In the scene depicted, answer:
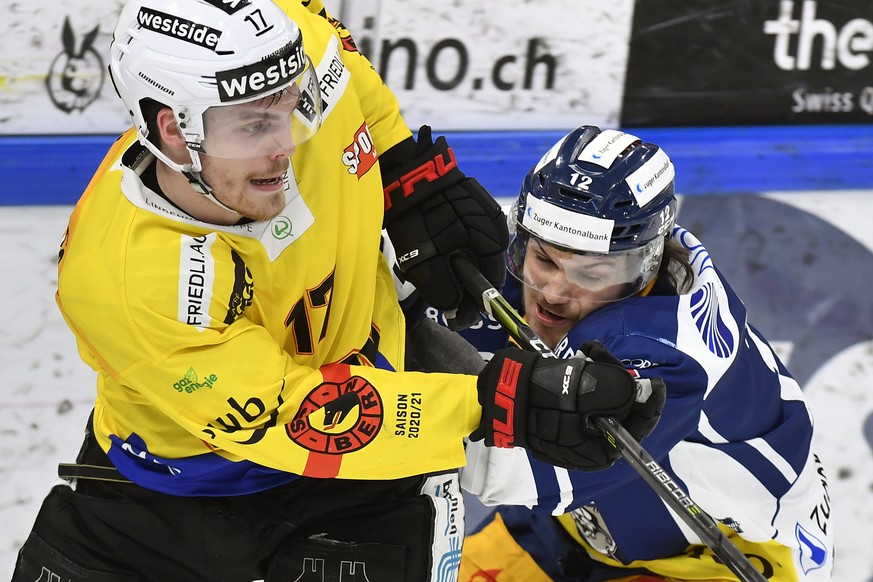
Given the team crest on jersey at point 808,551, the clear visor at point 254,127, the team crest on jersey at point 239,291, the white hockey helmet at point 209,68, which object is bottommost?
the team crest on jersey at point 808,551

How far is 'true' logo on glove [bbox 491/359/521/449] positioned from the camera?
1.90 m

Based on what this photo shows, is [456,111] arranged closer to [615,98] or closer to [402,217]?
[615,98]

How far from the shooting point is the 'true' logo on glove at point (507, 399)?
6.22ft

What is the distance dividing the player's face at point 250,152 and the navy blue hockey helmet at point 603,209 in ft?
1.91

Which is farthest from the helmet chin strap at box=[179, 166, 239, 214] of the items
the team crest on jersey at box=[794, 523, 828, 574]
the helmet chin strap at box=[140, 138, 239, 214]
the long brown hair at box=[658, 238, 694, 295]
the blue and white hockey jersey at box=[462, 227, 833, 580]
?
the team crest on jersey at box=[794, 523, 828, 574]

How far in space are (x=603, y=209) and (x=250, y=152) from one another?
68 centimetres

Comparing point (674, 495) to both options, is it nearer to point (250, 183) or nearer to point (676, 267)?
point (676, 267)

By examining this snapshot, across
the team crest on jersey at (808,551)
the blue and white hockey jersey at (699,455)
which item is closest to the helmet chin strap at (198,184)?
the blue and white hockey jersey at (699,455)

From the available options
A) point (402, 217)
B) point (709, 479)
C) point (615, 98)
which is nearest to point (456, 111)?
point (615, 98)

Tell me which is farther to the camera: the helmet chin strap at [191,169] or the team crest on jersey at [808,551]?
the team crest on jersey at [808,551]

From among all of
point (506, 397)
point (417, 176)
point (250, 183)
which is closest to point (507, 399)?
point (506, 397)

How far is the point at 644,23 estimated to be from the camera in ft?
→ 11.0

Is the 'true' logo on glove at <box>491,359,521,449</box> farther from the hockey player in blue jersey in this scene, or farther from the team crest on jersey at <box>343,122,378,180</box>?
the team crest on jersey at <box>343,122,378,180</box>

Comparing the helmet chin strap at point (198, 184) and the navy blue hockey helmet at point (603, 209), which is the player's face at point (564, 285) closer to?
the navy blue hockey helmet at point (603, 209)
